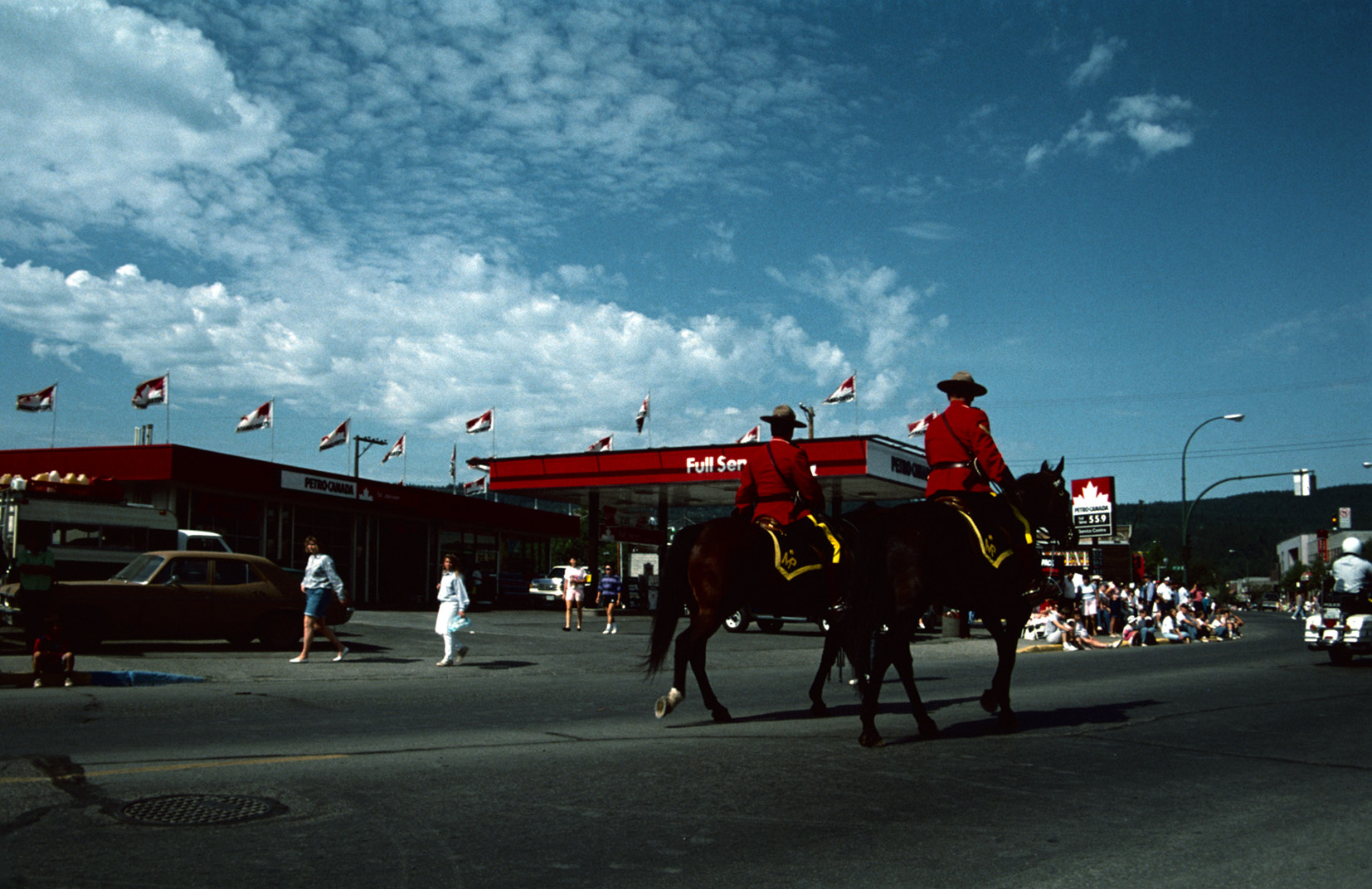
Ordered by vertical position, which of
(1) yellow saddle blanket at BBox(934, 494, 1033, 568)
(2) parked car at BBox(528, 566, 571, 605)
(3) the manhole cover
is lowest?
(2) parked car at BBox(528, 566, 571, 605)

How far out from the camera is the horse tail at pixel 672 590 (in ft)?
25.8

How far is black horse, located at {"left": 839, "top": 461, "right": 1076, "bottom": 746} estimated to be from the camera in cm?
696

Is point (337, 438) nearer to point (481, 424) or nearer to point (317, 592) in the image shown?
point (481, 424)

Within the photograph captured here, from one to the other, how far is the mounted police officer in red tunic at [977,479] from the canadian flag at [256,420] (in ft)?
120

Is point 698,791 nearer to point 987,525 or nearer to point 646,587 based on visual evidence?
point 987,525

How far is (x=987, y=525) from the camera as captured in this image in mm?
7582

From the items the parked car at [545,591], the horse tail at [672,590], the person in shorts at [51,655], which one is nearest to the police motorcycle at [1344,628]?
the horse tail at [672,590]

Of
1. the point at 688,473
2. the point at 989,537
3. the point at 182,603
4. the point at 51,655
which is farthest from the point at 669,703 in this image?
the point at 688,473

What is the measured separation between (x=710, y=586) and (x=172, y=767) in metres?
3.58

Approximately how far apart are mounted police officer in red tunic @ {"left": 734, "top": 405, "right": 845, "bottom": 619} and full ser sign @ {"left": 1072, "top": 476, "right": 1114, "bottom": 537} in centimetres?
3530

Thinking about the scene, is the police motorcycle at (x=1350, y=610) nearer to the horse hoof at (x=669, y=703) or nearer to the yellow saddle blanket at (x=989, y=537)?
the yellow saddle blanket at (x=989, y=537)

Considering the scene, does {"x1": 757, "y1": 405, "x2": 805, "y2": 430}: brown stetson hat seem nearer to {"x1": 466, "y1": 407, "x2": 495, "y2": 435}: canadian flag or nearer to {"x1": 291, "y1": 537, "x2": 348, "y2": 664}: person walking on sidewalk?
{"x1": 291, "y1": 537, "x2": 348, "y2": 664}: person walking on sidewalk

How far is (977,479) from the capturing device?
25.3 ft

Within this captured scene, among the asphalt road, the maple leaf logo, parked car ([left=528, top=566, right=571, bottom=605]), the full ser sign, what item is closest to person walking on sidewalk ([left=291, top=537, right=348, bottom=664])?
the asphalt road
